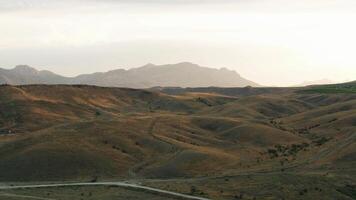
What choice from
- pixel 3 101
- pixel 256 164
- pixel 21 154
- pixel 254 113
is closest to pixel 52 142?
pixel 21 154

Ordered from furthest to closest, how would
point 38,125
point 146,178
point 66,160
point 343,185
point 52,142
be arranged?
point 38,125 → point 52,142 → point 66,160 → point 146,178 → point 343,185

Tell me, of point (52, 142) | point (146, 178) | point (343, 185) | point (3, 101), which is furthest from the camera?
point (3, 101)

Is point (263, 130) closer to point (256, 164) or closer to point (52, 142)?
point (256, 164)

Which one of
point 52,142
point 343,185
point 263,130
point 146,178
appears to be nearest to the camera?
point 343,185

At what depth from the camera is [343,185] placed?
238 feet

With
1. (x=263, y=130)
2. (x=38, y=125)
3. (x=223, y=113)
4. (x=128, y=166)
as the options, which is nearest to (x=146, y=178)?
(x=128, y=166)

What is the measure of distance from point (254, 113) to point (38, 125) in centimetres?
7132

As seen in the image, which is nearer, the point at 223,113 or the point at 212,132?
the point at 212,132

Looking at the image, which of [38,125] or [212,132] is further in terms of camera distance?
[38,125]

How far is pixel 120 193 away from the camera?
66938mm

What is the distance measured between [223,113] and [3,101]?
230 ft

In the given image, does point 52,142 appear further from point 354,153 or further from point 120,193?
point 354,153

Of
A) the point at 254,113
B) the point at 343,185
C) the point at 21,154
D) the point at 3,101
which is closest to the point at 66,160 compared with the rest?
the point at 21,154

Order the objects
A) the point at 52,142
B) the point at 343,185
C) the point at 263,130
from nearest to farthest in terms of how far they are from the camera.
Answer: the point at 343,185 → the point at 52,142 → the point at 263,130
